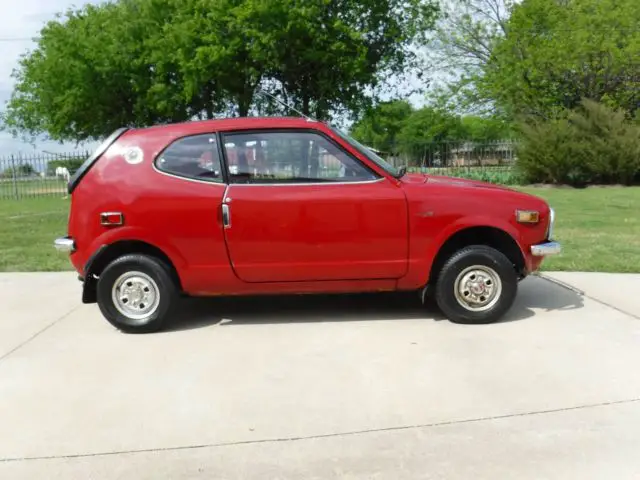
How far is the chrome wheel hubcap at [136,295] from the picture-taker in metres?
5.05

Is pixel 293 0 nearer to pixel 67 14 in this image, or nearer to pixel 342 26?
pixel 342 26

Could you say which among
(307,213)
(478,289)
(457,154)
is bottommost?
(478,289)

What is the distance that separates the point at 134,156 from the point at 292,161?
1.33 metres

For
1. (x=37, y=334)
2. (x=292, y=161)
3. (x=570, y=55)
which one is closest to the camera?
(x=292, y=161)

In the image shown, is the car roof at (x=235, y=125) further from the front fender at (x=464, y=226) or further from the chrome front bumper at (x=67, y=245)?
the front fender at (x=464, y=226)

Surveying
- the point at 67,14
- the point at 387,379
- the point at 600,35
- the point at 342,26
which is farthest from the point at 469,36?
the point at 387,379

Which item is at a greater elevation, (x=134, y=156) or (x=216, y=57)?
(x=216, y=57)

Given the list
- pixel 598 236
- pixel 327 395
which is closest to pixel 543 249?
pixel 327 395

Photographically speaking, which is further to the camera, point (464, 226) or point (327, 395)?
point (464, 226)

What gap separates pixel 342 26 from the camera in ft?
85.5

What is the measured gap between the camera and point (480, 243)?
5305 millimetres

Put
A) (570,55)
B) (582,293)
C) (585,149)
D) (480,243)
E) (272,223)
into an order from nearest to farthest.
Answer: (272,223), (480,243), (582,293), (585,149), (570,55)

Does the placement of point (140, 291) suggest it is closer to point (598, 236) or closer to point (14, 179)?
point (598, 236)

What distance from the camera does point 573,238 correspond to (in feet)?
32.0
